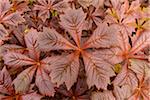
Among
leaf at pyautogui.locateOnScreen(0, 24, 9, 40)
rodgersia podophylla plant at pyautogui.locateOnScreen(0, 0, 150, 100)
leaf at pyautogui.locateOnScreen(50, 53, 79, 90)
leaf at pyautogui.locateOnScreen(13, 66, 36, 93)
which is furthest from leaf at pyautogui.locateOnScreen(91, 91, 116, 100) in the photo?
leaf at pyautogui.locateOnScreen(0, 24, 9, 40)

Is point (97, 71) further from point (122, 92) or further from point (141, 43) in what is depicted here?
point (141, 43)

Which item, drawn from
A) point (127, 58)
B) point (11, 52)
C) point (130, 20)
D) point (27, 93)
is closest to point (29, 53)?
point (11, 52)

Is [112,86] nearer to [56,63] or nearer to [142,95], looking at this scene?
[142,95]

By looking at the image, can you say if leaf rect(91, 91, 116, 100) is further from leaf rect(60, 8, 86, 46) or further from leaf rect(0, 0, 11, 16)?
leaf rect(0, 0, 11, 16)

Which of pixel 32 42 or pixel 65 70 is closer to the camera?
pixel 65 70

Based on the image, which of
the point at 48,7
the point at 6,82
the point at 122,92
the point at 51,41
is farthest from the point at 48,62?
the point at 48,7
